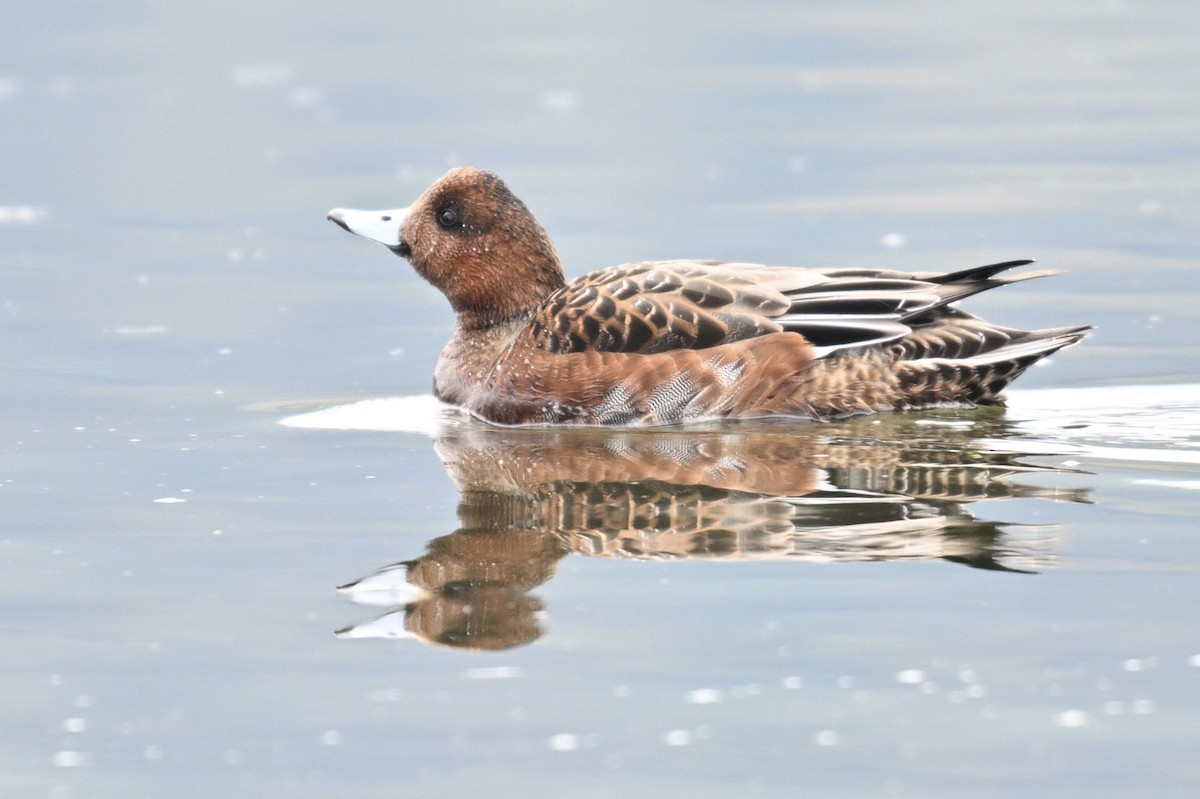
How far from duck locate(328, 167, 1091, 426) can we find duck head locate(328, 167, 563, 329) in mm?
749

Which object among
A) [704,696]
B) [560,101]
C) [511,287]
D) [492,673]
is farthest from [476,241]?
[560,101]

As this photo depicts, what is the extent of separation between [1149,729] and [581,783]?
1.58 m

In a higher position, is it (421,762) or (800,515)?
(800,515)

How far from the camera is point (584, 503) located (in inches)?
324

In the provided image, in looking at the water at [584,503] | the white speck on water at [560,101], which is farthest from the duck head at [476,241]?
the white speck on water at [560,101]

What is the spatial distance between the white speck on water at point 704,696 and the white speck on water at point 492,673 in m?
0.55

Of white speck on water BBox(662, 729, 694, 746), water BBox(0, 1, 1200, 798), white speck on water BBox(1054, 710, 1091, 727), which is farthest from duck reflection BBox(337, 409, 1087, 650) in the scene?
white speck on water BBox(1054, 710, 1091, 727)

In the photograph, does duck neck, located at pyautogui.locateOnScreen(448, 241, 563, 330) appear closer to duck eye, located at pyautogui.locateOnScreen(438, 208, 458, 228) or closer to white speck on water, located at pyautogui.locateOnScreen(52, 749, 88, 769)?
duck eye, located at pyautogui.locateOnScreen(438, 208, 458, 228)

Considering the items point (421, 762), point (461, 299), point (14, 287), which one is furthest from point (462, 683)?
point (14, 287)

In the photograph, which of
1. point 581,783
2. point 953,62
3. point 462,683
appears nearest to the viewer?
point 581,783

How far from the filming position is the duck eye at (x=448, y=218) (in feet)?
36.2

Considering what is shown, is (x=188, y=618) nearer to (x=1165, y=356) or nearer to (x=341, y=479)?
(x=341, y=479)

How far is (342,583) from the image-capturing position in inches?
283

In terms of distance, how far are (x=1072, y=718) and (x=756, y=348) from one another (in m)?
Answer: 4.41
